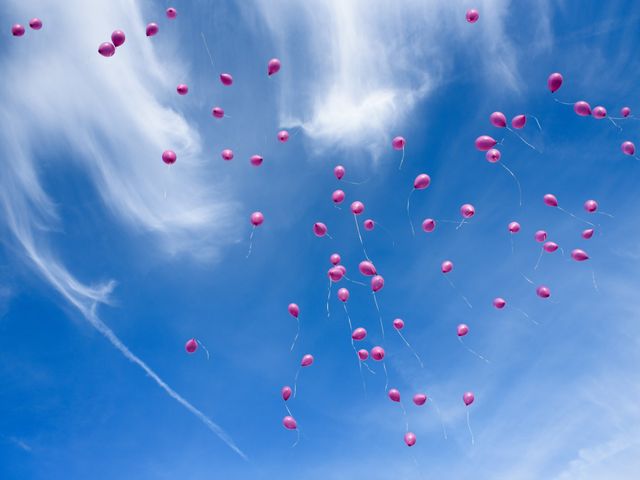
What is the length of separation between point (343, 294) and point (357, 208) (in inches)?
67.8

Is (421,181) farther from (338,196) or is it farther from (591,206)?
(591,206)

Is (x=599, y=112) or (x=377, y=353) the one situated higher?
(x=599, y=112)

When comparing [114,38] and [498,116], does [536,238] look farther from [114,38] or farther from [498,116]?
[114,38]

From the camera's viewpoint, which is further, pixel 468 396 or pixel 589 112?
pixel 468 396

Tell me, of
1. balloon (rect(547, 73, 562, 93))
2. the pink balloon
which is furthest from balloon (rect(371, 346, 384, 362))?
balloon (rect(547, 73, 562, 93))

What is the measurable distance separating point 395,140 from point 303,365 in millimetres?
4957

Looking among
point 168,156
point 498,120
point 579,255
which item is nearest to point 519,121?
point 498,120

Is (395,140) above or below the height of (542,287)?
above

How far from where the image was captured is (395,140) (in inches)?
393

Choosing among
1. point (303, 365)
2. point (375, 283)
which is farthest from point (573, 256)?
point (303, 365)

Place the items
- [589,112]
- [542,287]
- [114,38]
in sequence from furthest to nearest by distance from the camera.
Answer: [542,287] → [589,112] → [114,38]

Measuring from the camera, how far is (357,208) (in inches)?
379

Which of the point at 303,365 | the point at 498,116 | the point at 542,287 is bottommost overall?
the point at 303,365

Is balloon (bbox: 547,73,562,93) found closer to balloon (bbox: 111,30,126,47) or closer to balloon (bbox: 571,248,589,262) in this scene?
balloon (bbox: 571,248,589,262)
